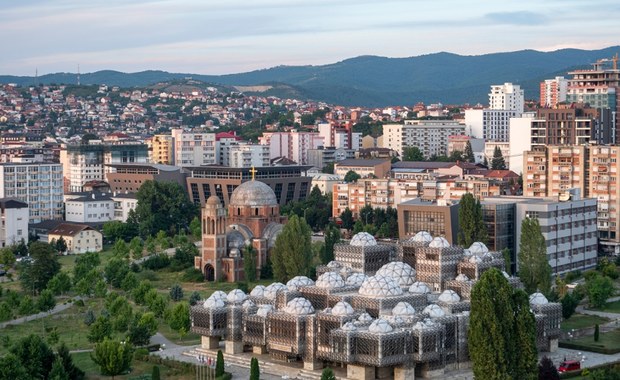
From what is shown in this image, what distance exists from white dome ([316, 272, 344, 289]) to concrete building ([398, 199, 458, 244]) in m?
15.5

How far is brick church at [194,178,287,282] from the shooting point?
54.4 metres

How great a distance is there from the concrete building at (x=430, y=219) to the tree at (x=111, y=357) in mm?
21880

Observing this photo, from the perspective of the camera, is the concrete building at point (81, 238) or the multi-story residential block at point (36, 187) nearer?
the concrete building at point (81, 238)

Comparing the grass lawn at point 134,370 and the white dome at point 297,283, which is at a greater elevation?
the white dome at point 297,283

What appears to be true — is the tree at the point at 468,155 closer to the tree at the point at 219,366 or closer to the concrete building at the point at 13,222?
the concrete building at the point at 13,222

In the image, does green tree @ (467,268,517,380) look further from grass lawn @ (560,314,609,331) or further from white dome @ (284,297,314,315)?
grass lawn @ (560,314,609,331)

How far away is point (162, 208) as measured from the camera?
70125 mm

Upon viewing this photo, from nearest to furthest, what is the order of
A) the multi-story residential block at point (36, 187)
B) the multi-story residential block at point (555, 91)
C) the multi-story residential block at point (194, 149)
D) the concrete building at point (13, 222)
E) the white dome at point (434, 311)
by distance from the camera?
the white dome at point (434, 311) < the concrete building at point (13, 222) < the multi-story residential block at point (36, 187) < the multi-story residential block at point (194, 149) < the multi-story residential block at point (555, 91)

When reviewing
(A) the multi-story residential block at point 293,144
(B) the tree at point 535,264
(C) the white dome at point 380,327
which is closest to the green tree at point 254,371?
(C) the white dome at point 380,327

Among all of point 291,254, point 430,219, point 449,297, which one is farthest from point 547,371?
point 430,219

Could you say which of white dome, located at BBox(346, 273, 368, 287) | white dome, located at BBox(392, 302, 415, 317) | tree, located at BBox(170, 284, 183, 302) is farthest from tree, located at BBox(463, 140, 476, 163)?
white dome, located at BBox(392, 302, 415, 317)

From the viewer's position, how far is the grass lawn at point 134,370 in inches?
1452

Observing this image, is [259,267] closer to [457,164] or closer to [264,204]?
[264,204]

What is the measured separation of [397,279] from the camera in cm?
4069
